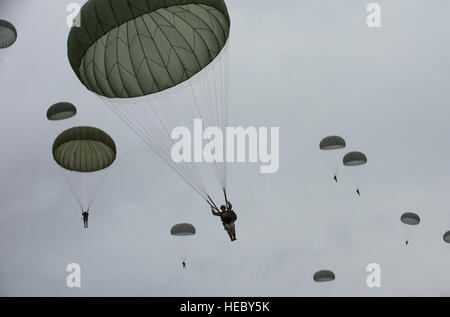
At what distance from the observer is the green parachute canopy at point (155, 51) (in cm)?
2875

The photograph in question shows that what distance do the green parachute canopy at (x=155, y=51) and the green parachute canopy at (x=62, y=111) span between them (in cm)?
691

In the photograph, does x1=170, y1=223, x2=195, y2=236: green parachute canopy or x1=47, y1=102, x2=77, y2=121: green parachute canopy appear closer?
x1=47, y1=102, x2=77, y2=121: green parachute canopy

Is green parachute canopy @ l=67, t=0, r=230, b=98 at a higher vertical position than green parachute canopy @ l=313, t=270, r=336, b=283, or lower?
higher

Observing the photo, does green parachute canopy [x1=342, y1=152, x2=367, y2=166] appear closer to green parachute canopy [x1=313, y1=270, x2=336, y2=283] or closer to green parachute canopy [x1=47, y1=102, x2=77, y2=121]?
green parachute canopy [x1=313, y1=270, x2=336, y2=283]

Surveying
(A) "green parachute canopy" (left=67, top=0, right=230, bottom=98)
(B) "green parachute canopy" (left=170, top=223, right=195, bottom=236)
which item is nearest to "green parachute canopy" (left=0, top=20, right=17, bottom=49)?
(A) "green parachute canopy" (left=67, top=0, right=230, bottom=98)

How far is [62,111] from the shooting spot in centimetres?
3547

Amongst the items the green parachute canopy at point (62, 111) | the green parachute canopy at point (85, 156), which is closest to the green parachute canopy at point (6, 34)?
the green parachute canopy at point (62, 111)

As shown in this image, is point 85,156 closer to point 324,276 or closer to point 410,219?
point 324,276

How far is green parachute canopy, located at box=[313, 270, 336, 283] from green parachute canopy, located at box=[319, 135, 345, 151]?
7174mm

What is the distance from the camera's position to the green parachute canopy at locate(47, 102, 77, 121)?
3550 centimetres

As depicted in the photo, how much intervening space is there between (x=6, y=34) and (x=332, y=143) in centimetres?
2031
